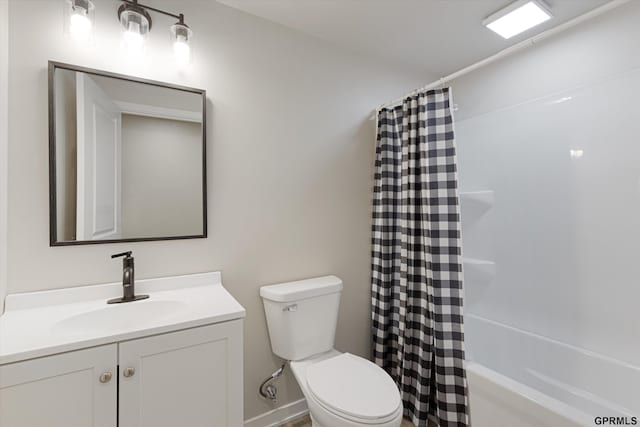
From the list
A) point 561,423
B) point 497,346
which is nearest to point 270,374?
point 561,423

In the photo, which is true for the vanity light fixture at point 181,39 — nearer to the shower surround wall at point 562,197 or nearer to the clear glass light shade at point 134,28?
the clear glass light shade at point 134,28

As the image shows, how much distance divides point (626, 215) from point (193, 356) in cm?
225

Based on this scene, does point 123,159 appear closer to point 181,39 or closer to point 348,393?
point 181,39

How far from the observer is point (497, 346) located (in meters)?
2.00

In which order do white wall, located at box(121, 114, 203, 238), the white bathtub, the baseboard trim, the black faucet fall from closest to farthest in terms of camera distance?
the white bathtub < the black faucet < white wall, located at box(121, 114, 203, 238) < the baseboard trim

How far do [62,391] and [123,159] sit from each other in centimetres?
97

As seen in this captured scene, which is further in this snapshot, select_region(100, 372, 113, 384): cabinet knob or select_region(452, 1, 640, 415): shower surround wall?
select_region(452, 1, 640, 415): shower surround wall

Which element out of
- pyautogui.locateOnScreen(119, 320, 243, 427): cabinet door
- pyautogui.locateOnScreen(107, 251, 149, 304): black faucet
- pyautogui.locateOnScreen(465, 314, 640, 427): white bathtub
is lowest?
pyautogui.locateOnScreen(465, 314, 640, 427): white bathtub

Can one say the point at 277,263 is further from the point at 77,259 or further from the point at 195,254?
the point at 77,259

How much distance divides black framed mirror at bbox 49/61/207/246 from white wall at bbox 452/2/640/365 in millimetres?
1968

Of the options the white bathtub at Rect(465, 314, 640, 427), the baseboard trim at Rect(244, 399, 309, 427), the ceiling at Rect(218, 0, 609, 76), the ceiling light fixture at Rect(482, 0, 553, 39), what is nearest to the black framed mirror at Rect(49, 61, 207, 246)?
the ceiling at Rect(218, 0, 609, 76)

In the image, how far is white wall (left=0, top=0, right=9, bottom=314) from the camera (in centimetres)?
113

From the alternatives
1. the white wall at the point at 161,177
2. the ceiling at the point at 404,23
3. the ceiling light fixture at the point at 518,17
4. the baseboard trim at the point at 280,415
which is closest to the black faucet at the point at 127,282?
the white wall at the point at 161,177

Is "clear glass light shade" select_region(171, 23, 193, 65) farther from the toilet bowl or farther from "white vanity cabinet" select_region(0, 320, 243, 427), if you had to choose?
the toilet bowl
